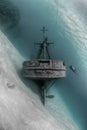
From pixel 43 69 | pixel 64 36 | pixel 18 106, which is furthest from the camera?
pixel 64 36

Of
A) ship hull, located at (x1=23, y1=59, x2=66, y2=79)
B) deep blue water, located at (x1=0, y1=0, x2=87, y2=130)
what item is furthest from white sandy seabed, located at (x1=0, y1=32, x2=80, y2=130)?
ship hull, located at (x1=23, y1=59, x2=66, y2=79)

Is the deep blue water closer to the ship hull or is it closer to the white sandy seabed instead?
the white sandy seabed

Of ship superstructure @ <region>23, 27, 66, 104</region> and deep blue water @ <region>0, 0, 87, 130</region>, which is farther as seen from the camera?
deep blue water @ <region>0, 0, 87, 130</region>

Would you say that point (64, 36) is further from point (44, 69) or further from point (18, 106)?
point (18, 106)

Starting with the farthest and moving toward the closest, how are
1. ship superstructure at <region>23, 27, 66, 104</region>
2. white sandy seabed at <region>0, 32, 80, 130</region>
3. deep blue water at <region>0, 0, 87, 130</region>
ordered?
deep blue water at <region>0, 0, 87, 130</region>, ship superstructure at <region>23, 27, 66, 104</region>, white sandy seabed at <region>0, 32, 80, 130</region>

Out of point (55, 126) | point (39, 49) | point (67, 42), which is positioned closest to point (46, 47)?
point (39, 49)

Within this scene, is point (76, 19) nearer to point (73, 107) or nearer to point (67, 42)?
point (67, 42)

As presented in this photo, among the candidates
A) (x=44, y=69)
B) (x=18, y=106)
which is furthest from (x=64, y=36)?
(x=18, y=106)
